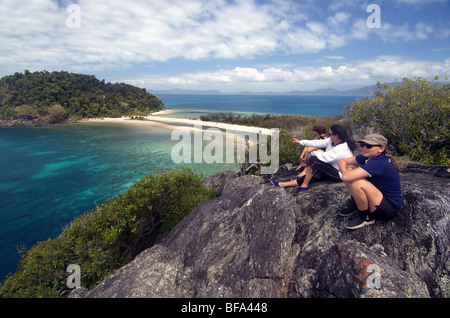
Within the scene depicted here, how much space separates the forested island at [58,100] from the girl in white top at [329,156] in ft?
262

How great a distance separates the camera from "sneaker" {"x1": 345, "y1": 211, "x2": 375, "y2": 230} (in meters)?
4.48

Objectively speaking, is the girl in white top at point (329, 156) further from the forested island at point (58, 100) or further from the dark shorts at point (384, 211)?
the forested island at point (58, 100)

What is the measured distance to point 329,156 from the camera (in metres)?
6.00

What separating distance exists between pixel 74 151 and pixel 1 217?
22301mm

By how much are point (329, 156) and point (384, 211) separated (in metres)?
2.02

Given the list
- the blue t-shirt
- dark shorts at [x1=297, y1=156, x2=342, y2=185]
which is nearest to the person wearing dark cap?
the blue t-shirt

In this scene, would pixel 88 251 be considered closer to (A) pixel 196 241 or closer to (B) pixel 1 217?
(A) pixel 196 241

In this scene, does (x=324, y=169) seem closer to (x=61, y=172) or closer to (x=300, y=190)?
(x=300, y=190)

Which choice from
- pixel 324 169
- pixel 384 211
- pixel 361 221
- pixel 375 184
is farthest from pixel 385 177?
pixel 324 169

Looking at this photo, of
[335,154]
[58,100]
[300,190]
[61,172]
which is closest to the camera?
[335,154]

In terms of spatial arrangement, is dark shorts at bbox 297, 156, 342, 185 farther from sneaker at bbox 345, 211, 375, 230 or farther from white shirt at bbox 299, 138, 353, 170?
sneaker at bbox 345, 211, 375, 230
